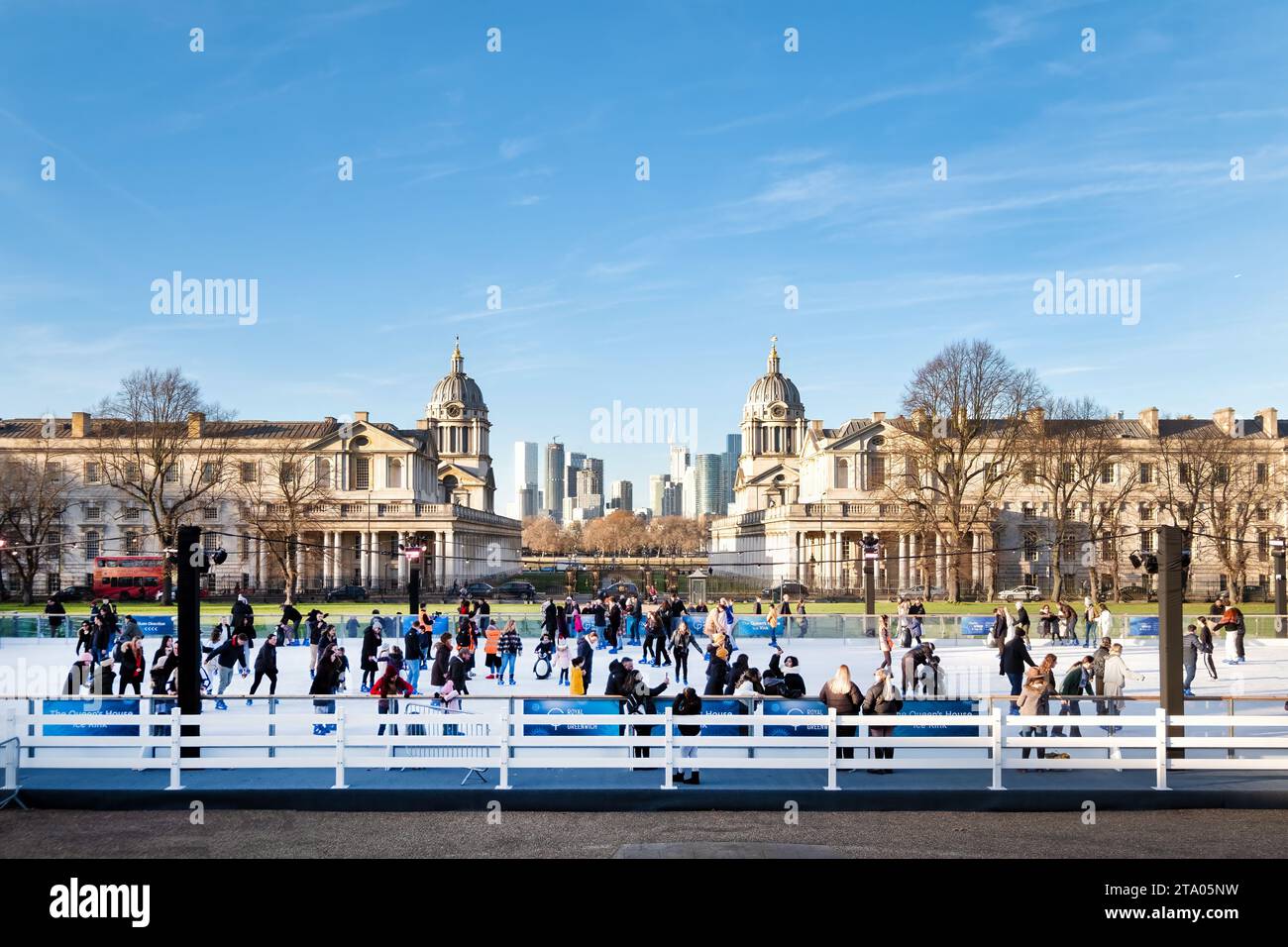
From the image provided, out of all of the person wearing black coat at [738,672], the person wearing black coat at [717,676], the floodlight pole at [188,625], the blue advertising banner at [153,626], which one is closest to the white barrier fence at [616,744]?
the floodlight pole at [188,625]

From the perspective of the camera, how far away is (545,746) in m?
15.8

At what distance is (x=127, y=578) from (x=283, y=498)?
13.5 metres

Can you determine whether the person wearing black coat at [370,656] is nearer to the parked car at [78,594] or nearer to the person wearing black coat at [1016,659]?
the person wearing black coat at [1016,659]

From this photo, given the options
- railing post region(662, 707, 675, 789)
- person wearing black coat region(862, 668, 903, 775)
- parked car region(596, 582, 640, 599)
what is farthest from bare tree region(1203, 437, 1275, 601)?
railing post region(662, 707, 675, 789)

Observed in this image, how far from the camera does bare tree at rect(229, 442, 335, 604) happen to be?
6581 cm

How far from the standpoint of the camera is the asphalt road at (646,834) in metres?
11.8

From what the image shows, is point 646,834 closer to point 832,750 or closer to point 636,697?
point 832,750

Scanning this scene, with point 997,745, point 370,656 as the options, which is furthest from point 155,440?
point 997,745

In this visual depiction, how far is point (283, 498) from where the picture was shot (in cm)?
7538

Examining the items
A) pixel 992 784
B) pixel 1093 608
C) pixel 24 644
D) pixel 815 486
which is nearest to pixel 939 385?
pixel 1093 608

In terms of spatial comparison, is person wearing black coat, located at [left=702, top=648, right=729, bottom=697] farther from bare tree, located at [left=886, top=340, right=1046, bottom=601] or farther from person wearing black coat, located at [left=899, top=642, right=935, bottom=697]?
bare tree, located at [left=886, top=340, right=1046, bottom=601]

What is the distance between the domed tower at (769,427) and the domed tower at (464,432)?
34.3 meters
